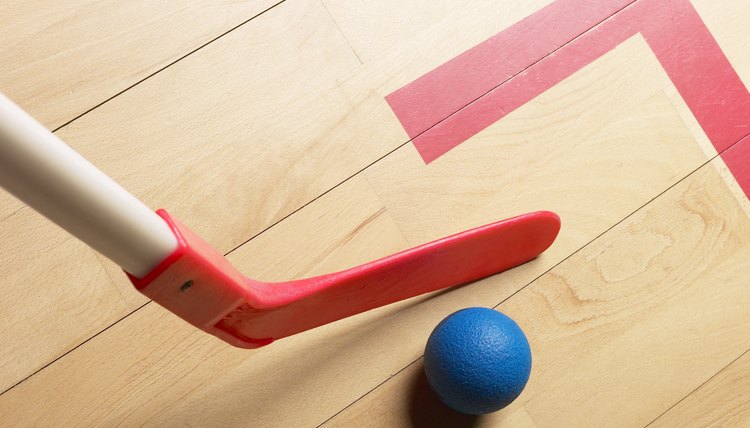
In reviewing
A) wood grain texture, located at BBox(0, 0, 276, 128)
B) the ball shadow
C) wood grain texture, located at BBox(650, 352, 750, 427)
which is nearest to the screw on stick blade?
the ball shadow

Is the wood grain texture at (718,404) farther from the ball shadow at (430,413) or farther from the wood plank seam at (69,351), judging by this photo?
the wood plank seam at (69,351)

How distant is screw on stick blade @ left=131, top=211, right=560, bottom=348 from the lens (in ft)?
1.87

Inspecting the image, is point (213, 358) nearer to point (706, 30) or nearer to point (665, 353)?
point (665, 353)

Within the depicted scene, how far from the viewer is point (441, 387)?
2.78ft

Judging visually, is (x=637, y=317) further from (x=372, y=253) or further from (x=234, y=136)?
(x=234, y=136)

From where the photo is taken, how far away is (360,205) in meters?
0.97

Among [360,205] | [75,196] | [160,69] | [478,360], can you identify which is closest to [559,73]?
[360,205]

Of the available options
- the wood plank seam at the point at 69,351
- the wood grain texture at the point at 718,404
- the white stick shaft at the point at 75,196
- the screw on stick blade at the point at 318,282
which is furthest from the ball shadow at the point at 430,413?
the white stick shaft at the point at 75,196

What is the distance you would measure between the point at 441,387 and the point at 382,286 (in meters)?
0.14

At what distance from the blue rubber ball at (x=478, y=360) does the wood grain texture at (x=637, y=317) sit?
0.11 meters

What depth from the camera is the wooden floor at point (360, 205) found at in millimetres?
923

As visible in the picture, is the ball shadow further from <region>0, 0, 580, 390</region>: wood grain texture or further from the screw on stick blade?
<region>0, 0, 580, 390</region>: wood grain texture

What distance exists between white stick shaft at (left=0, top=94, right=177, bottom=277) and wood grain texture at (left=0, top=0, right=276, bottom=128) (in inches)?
20.0

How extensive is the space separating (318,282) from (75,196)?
1.19 ft
